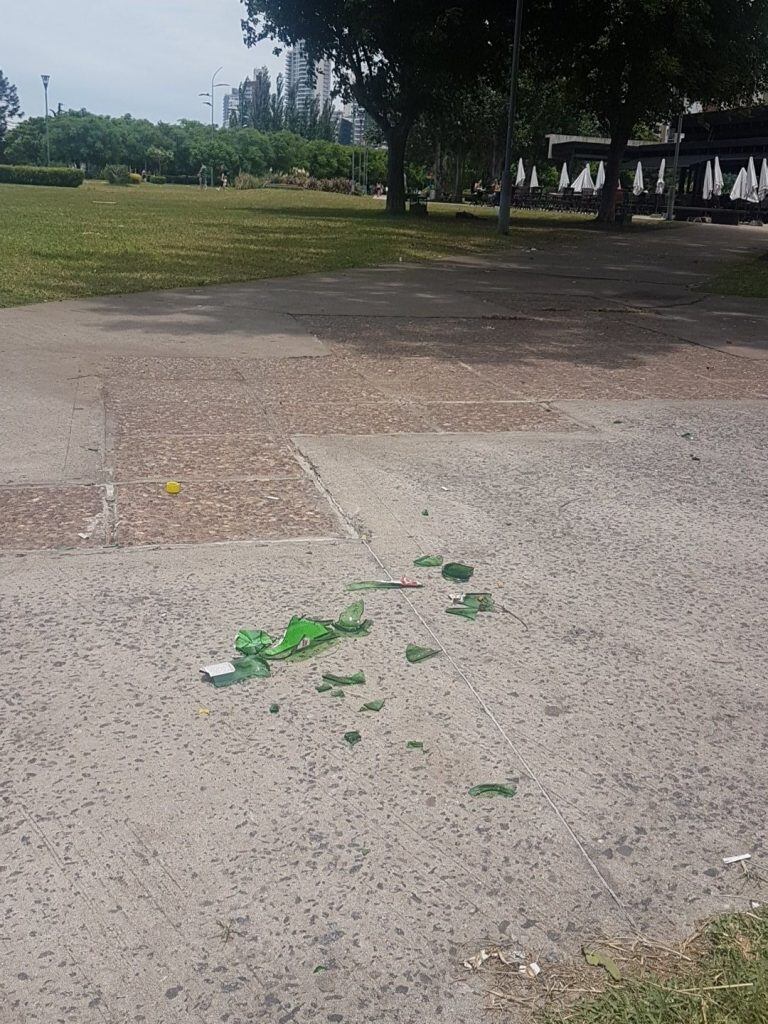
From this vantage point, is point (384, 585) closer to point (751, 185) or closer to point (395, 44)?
point (395, 44)

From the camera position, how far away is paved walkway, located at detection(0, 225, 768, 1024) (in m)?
2.08

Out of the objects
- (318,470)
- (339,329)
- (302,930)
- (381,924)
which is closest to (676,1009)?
(381,924)

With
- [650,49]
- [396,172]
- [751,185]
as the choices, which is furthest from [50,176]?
[650,49]

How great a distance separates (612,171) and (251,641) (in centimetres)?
3757

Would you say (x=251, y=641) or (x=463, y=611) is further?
(x=463, y=611)

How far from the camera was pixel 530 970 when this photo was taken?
199 centimetres

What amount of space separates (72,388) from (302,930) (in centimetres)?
550

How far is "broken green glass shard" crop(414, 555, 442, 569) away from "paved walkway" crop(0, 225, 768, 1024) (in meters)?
0.08

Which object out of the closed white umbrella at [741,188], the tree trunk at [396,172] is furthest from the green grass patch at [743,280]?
the closed white umbrella at [741,188]

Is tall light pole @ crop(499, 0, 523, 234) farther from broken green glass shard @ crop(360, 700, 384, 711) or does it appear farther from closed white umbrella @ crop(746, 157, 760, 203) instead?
broken green glass shard @ crop(360, 700, 384, 711)

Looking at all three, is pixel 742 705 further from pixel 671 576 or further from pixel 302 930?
pixel 302 930

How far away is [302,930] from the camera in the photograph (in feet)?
6.88

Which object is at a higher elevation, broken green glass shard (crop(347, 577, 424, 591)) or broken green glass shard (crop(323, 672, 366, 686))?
broken green glass shard (crop(347, 577, 424, 591))

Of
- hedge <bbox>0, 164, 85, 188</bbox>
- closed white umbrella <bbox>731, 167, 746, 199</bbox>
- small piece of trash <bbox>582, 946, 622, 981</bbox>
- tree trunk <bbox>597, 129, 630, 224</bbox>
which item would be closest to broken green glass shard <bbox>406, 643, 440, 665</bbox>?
small piece of trash <bbox>582, 946, 622, 981</bbox>
